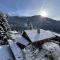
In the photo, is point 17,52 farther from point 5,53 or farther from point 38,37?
point 38,37

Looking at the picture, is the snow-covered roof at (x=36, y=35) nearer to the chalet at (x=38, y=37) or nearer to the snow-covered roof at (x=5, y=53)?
the chalet at (x=38, y=37)

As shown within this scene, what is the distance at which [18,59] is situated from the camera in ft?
58.6

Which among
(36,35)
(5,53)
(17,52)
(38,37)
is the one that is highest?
(36,35)

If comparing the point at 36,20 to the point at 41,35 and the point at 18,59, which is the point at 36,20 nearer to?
the point at 41,35

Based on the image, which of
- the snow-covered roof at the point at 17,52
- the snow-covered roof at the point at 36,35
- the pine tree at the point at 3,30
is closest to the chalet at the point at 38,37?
the snow-covered roof at the point at 36,35

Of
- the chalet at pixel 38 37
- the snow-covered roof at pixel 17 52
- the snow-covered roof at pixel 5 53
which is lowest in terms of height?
the snow-covered roof at pixel 5 53

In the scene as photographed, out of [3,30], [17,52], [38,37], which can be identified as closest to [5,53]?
[17,52]

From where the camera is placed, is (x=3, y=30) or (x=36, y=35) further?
(x=3, y=30)

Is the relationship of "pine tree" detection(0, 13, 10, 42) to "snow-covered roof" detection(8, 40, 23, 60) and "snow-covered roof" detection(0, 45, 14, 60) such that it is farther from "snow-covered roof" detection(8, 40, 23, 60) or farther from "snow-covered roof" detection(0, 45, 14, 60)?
"snow-covered roof" detection(8, 40, 23, 60)

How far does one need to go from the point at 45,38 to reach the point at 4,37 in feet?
38.2

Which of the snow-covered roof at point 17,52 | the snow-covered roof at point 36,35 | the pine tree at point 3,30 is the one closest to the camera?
the snow-covered roof at point 17,52

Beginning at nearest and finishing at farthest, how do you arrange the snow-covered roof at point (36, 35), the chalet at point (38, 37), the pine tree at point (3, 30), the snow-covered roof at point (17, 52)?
the snow-covered roof at point (17, 52) → the chalet at point (38, 37) → the snow-covered roof at point (36, 35) → the pine tree at point (3, 30)

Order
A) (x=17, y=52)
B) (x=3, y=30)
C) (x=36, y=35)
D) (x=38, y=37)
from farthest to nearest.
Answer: (x=3, y=30) < (x=36, y=35) < (x=38, y=37) < (x=17, y=52)

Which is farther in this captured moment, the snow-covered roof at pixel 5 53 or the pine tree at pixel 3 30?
the pine tree at pixel 3 30
